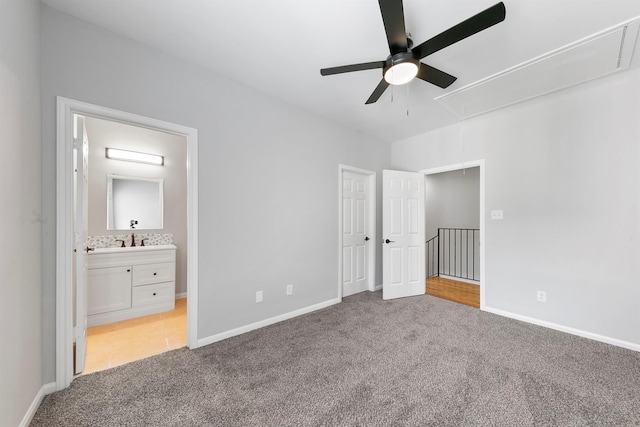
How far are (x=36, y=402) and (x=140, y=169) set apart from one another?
2.87 m

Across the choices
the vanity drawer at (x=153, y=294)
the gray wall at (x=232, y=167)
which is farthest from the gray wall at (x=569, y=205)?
the vanity drawer at (x=153, y=294)

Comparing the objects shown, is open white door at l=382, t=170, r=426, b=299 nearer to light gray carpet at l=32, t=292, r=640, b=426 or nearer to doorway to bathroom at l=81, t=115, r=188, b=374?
light gray carpet at l=32, t=292, r=640, b=426

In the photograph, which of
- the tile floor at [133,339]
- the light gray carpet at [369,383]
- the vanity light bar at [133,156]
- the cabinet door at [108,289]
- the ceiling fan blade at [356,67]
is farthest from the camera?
the vanity light bar at [133,156]

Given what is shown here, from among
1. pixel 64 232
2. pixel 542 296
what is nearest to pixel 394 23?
pixel 64 232

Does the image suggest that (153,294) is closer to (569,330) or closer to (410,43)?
(410,43)

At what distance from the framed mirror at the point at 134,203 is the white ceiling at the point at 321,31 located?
214 centimetres

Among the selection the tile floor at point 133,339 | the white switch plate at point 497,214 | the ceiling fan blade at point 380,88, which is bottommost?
the tile floor at point 133,339

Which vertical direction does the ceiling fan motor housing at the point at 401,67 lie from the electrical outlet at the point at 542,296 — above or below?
above

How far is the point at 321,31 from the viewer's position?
1.92 metres

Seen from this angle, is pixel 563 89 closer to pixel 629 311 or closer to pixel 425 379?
pixel 629 311

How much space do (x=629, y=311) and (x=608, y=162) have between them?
1488 millimetres

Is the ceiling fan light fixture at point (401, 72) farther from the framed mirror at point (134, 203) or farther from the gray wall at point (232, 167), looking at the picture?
the framed mirror at point (134, 203)

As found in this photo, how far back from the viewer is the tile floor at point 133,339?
7.29ft

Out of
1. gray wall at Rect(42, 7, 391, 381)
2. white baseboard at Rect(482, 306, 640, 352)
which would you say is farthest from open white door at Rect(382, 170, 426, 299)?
white baseboard at Rect(482, 306, 640, 352)
